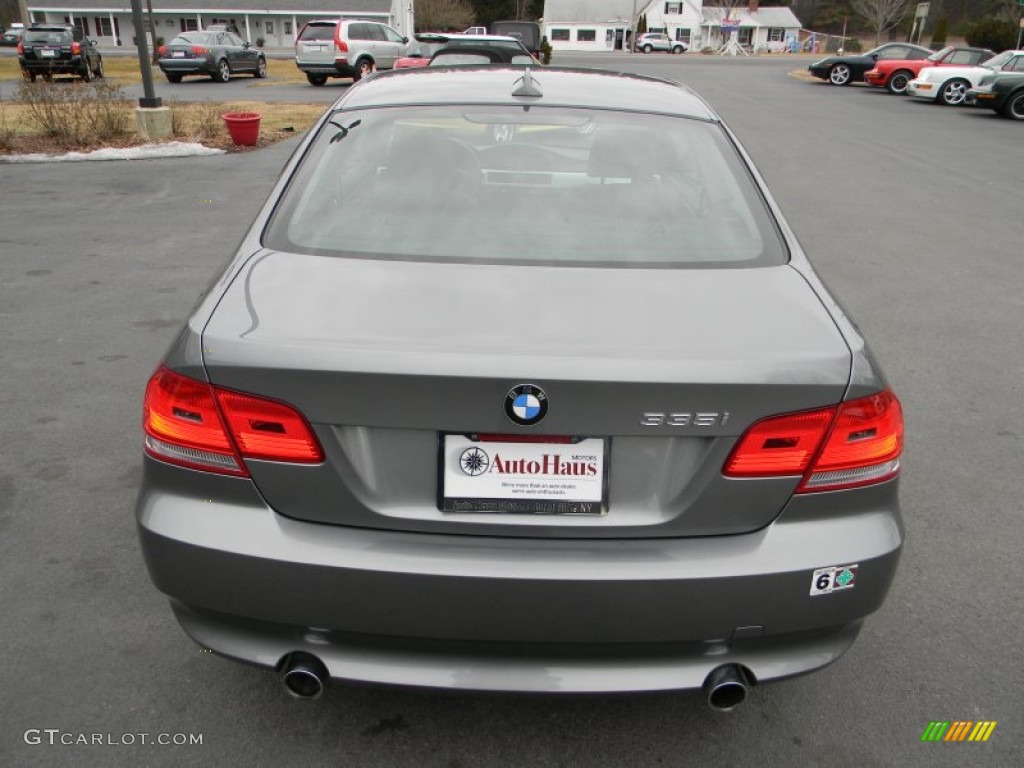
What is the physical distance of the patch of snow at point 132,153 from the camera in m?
12.6

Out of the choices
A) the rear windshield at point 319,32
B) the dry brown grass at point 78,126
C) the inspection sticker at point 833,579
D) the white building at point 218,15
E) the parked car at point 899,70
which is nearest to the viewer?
the inspection sticker at point 833,579

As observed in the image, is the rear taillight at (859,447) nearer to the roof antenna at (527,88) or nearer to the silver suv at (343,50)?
the roof antenna at (527,88)


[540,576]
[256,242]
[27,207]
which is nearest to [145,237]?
[27,207]

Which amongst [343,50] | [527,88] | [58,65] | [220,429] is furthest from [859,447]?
[58,65]

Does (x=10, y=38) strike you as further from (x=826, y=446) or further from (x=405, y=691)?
(x=826, y=446)

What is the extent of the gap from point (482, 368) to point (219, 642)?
3.18ft

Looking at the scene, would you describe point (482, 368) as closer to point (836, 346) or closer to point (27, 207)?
point (836, 346)

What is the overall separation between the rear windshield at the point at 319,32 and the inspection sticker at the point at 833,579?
1097 inches

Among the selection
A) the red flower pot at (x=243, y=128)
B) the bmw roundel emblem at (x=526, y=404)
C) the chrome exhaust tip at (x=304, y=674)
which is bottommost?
the red flower pot at (x=243, y=128)

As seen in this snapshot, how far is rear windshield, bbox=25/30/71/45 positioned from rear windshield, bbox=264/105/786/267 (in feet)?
94.2

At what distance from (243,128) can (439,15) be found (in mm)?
70358

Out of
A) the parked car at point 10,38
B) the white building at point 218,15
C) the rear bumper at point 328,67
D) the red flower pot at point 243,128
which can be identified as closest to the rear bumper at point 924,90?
the rear bumper at point 328,67

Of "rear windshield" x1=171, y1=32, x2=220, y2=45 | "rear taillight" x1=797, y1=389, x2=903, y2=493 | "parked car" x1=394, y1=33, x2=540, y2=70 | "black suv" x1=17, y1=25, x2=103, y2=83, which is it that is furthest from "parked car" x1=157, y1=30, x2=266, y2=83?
"rear taillight" x1=797, y1=389, x2=903, y2=493

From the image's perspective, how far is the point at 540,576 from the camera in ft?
6.42
